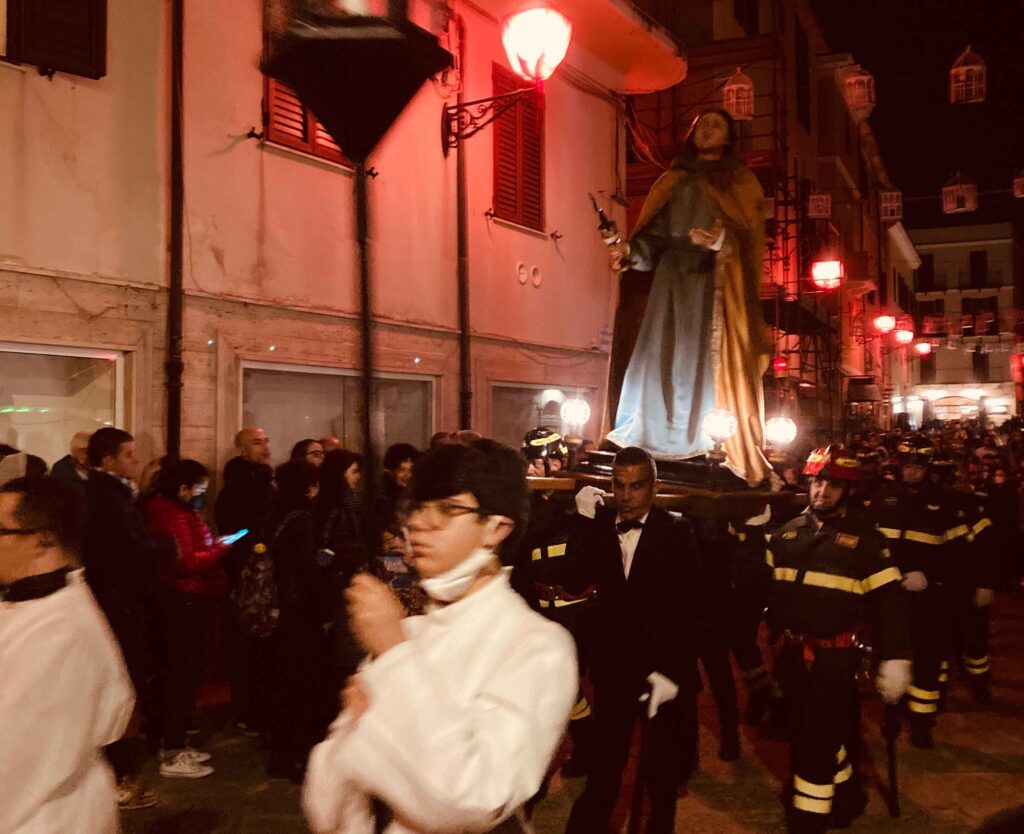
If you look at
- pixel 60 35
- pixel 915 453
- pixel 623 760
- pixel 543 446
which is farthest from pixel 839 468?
pixel 60 35

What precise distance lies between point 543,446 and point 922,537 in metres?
3.14

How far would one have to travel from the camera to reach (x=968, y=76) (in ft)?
48.1

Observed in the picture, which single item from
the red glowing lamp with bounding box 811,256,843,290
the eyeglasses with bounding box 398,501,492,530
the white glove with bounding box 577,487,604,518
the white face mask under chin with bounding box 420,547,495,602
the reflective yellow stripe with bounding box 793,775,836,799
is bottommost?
the reflective yellow stripe with bounding box 793,775,836,799

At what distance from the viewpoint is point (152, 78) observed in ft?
27.8

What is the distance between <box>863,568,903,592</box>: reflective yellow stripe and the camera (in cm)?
503

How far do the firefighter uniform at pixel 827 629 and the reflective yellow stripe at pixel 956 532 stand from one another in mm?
2447

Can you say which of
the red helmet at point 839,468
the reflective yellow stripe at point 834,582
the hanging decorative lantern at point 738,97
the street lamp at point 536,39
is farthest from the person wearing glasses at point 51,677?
the hanging decorative lantern at point 738,97

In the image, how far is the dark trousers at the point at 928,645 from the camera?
22.1ft

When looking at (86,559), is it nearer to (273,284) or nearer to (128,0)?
(273,284)

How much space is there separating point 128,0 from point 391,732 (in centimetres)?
824

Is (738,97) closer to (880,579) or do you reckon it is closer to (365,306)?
(880,579)

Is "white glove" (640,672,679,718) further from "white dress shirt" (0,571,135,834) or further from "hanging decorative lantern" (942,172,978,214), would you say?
"hanging decorative lantern" (942,172,978,214)

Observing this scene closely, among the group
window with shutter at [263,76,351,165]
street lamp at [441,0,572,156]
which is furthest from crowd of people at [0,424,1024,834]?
street lamp at [441,0,572,156]

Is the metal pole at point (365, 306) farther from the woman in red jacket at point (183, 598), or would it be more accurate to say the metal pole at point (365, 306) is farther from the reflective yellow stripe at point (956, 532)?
the reflective yellow stripe at point (956, 532)
